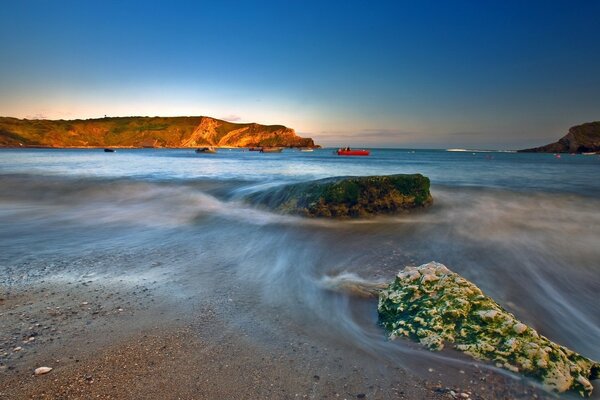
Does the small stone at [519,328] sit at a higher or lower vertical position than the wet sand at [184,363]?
higher

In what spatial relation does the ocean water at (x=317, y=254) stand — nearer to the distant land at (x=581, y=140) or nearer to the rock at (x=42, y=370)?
the rock at (x=42, y=370)

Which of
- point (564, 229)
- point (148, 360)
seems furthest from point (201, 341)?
point (564, 229)

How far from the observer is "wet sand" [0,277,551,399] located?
224cm

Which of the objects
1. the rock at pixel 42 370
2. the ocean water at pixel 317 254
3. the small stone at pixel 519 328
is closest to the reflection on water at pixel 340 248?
the ocean water at pixel 317 254

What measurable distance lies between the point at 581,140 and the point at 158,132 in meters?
198

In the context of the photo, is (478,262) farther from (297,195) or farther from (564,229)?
(297,195)

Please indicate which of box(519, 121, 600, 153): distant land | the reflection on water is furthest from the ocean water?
box(519, 121, 600, 153): distant land

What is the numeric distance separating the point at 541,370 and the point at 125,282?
4.42 m

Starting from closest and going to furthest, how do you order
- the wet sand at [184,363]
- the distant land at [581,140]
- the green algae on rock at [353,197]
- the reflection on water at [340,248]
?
1. the wet sand at [184,363]
2. the reflection on water at [340,248]
3. the green algae on rock at [353,197]
4. the distant land at [581,140]

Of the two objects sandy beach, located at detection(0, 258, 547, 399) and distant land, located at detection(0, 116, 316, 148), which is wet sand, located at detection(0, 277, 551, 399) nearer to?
sandy beach, located at detection(0, 258, 547, 399)

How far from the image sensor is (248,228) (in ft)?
25.5

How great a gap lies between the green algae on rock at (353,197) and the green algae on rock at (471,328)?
5223 mm

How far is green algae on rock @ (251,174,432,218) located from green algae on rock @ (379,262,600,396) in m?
5.22

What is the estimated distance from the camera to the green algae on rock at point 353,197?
8898 mm
